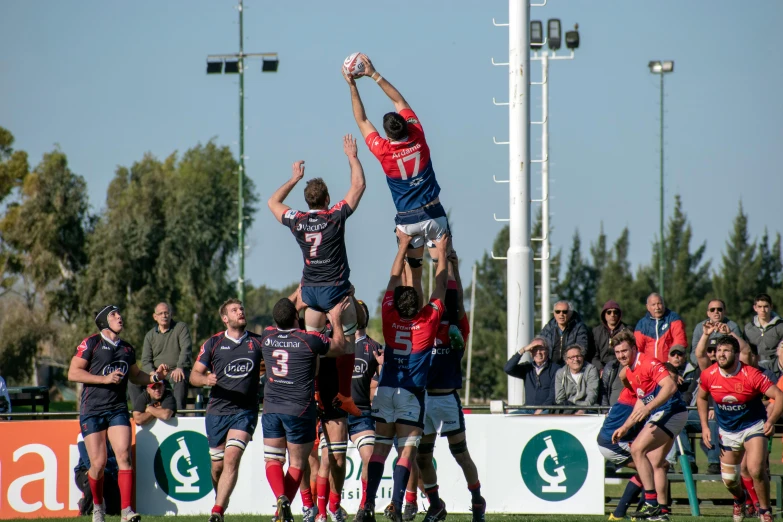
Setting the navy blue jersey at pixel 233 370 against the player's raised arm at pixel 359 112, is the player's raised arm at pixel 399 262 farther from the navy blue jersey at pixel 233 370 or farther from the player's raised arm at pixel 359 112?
the navy blue jersey at pixel 233 370

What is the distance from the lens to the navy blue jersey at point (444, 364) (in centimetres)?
1034

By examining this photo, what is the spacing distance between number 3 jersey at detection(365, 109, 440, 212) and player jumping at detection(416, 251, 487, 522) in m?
0.71

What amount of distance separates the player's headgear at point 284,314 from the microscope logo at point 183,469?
14.1 ft

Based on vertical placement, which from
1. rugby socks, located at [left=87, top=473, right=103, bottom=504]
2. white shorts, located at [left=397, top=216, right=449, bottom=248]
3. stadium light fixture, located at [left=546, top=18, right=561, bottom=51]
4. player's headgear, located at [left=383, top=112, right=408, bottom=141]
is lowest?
rugby socks, located at [left=87, top=473, right=103, bottom=504]

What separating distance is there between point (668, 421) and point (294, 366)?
15.0 ft

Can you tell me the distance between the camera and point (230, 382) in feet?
35.9

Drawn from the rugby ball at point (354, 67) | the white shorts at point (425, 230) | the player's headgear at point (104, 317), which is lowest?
the player's headgear at point (104, 317)

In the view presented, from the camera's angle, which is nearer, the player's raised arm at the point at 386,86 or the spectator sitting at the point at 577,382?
the player's raised arm at the point at 386,86

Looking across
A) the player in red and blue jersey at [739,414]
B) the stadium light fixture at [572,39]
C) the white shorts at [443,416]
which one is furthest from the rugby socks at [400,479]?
the stadium light fixture at [572,39]

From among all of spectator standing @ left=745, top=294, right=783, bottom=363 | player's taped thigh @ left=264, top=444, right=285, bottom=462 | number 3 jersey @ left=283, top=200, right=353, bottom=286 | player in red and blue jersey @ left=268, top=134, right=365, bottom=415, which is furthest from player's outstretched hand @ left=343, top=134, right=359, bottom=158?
spectator standing @ left=745, top=294, right=783, bottom=363

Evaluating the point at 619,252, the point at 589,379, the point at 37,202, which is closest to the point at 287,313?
the point at 589,379

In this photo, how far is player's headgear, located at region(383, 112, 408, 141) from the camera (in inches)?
397

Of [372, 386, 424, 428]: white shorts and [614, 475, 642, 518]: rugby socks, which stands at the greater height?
[372, 386, 424, 428]: white shorts

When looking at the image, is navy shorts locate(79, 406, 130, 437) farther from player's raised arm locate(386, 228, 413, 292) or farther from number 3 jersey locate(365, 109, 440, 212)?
number 3 jersey locate(365, 109, 440, 212)
